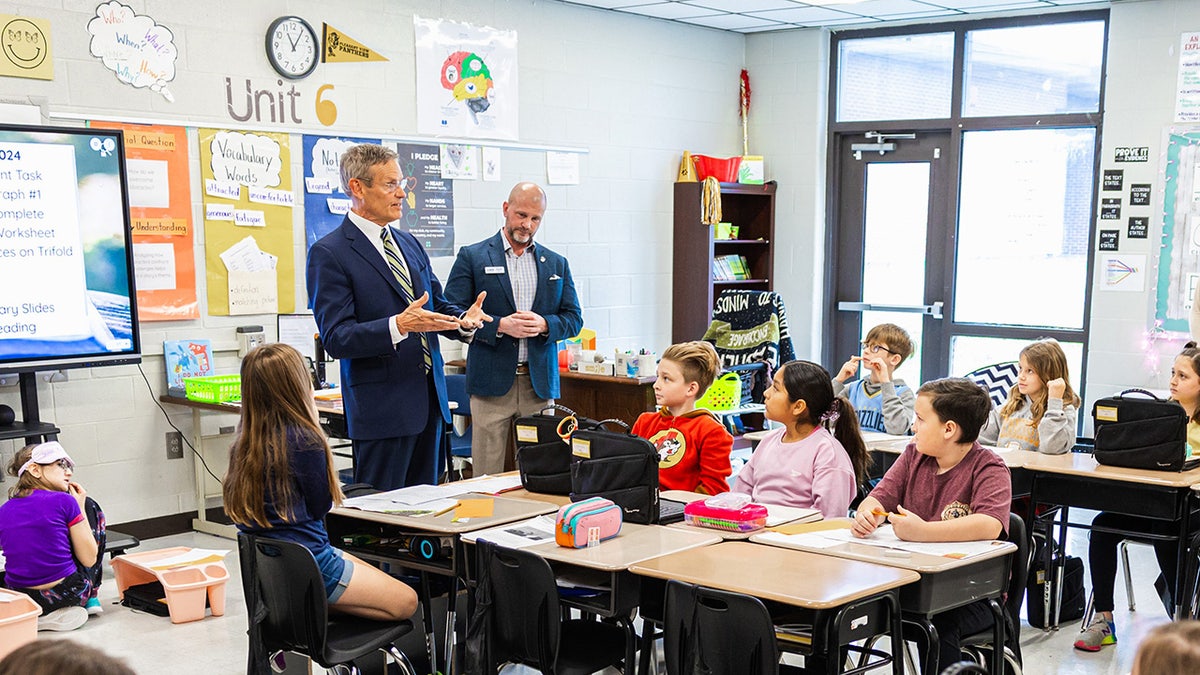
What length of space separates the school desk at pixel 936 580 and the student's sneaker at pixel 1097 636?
129cm

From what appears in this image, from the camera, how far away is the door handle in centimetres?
828

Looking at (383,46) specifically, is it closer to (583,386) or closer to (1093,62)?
(583,386)

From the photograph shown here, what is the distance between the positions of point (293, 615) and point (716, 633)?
3.64 ft

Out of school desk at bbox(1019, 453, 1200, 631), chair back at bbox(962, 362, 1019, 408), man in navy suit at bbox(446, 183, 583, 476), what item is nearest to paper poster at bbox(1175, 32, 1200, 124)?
chair back at bbox(962, 362, 1019, 408)

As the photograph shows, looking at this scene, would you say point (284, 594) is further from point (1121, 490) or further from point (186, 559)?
point (1121, 490)

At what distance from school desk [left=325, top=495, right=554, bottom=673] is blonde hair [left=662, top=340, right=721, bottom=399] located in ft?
2.43

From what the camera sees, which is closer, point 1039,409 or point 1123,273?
point 1039,409

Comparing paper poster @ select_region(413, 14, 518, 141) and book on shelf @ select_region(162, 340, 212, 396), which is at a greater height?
paper poster @ select_region(413, 14, 518, 141)

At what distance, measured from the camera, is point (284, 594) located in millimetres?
3006

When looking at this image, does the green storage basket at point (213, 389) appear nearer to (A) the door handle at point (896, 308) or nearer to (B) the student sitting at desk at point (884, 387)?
(B) the student sitting at desk at point (884, 387)

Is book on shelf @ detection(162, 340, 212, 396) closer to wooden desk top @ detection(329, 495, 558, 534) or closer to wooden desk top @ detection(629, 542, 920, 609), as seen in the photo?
wooden desk top @ detection(329, 495, 558, 534)

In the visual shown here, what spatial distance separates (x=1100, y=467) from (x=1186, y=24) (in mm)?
4002

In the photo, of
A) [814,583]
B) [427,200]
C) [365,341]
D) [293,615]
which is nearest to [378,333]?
[365,341]

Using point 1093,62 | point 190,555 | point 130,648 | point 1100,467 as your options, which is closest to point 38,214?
point 190,555
